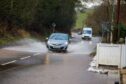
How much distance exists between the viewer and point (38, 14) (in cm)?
6066

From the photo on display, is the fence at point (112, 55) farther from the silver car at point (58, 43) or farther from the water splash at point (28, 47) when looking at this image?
the silver car at point (58, 43)

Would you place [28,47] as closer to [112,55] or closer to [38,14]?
[38,14]

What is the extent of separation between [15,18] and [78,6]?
3522cm

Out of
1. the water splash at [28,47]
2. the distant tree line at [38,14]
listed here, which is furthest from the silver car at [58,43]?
the distant tree line at [38,14]

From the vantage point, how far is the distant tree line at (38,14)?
45944mm

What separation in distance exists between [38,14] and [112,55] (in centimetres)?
4201

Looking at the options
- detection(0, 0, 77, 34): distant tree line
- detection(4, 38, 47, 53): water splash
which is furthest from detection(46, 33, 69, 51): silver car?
detection(0, 0, 77, 34): distant tree line

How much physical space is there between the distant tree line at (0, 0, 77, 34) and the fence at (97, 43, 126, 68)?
25.2 meters

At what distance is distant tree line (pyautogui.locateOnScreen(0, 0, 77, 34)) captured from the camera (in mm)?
45944

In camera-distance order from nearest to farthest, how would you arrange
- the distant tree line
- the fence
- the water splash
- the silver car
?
the fence → the silver car → the water splash → the distant tree line

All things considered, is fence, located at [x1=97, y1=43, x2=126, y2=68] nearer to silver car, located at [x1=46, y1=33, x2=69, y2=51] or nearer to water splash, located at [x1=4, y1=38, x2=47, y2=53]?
water splash, located at [x1=4, y1=38, x2=47, y2=53]

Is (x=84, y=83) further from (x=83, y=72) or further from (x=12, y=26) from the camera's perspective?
(x=12, y=26)

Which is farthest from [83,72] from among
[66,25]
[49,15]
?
[66,25]

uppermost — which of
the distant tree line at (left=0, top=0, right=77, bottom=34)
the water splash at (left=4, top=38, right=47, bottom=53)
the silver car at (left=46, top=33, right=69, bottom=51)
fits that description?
the distant tree line at (left=0, top=0, right=77, bottom=34)
